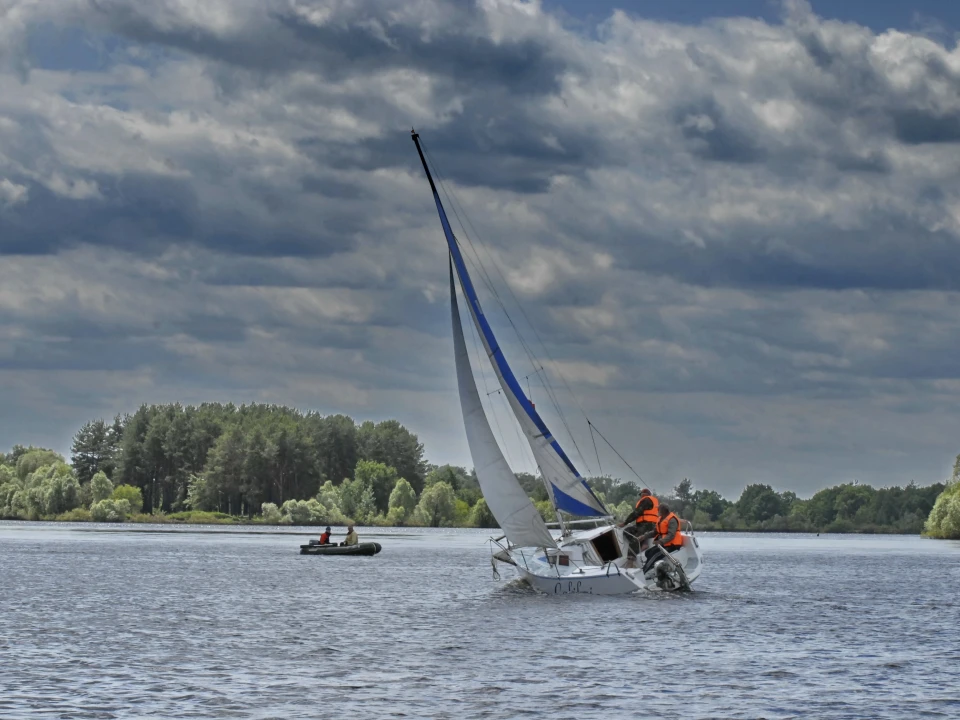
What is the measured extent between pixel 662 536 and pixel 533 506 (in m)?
6.78

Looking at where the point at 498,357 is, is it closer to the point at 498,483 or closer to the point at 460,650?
the point at 498,483

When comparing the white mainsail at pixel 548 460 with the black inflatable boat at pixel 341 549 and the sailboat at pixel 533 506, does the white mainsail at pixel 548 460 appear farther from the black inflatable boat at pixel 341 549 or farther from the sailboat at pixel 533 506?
the black inflatable boat at pixel 341 549

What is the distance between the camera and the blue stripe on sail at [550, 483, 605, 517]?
194 feet

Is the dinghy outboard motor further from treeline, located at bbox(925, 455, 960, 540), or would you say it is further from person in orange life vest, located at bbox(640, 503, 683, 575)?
treeline, located at bbox(925, 455, 960, 540)

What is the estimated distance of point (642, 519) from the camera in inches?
2325

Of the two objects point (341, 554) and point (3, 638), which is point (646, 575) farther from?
point (341, 554)

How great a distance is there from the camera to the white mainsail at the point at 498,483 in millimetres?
55781

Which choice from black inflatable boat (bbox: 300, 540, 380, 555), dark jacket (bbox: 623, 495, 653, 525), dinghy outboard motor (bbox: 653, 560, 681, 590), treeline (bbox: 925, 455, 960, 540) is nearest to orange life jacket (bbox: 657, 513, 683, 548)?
dark jacket (bbox: 623, 495, 653, 525)

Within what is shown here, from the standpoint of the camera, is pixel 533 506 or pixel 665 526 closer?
pixel 533 506

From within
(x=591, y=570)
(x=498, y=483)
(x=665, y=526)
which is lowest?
(x=591, y=570)

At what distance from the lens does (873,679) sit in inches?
1462

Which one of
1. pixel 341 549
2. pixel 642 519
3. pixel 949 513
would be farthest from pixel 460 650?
pixel 949 513

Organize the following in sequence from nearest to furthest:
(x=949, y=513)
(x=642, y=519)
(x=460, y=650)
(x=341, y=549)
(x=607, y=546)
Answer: (x=460, y=650) < (x=607, y=546) < (x=642, y=519) < (x=341, y=549) < (x=949, y=513)

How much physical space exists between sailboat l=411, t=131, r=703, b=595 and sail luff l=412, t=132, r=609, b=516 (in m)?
0.04
